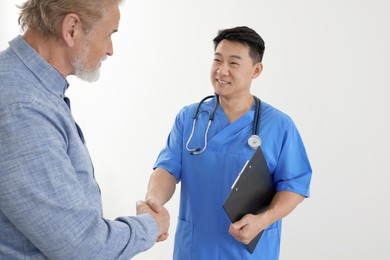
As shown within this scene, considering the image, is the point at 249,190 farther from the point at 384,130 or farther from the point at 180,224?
the point at 384,130

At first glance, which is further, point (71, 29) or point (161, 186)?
point (161, 186)

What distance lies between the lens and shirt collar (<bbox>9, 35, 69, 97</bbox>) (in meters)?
0.84

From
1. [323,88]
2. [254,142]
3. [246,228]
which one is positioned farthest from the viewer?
[323,88]

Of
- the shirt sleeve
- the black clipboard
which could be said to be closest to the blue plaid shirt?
the shirt sleeve

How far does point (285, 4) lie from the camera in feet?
6.67

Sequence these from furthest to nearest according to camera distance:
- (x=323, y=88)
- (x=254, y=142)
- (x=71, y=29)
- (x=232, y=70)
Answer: (x=323, y=88) < (x=232, y=70) < (x=254, y=142) < (x=71, y=29)

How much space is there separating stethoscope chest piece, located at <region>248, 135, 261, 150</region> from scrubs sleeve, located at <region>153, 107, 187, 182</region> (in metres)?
0.27

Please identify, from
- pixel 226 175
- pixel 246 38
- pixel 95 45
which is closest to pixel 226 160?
pixel 226 175

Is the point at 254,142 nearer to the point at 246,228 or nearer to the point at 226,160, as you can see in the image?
the point at 226,160

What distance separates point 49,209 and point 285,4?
64.2 inches

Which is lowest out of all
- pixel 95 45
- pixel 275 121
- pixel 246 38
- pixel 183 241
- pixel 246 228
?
pixel 183 241

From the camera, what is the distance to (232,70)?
1487mm

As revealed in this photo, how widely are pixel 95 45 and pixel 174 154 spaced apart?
67cm

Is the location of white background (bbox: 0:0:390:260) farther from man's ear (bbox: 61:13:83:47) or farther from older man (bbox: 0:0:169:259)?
man's ear (bbox: 61:13:83:47)
